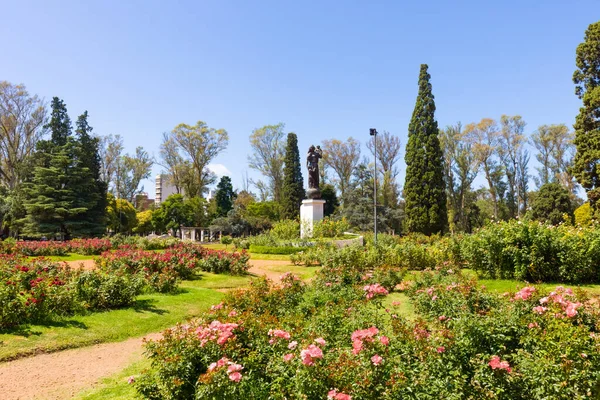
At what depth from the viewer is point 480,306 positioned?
5391mm

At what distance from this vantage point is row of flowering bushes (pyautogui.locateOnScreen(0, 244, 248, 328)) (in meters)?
6.03

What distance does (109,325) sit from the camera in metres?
6.49

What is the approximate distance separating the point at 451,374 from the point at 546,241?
7802 mm

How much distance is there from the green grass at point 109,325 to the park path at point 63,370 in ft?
0.77

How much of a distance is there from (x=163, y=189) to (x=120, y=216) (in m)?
49.6

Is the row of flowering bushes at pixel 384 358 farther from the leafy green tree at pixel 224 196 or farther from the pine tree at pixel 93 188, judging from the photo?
the leafy green tree at pixel 224 196

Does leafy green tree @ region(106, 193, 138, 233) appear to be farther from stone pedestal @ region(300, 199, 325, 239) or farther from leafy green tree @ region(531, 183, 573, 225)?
leafy green tree @ region(531, 183, 573, 225)

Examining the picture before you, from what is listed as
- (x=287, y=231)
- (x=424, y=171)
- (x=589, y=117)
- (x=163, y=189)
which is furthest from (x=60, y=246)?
(x=163, y=189)

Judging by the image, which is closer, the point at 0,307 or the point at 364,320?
the point at 364,320

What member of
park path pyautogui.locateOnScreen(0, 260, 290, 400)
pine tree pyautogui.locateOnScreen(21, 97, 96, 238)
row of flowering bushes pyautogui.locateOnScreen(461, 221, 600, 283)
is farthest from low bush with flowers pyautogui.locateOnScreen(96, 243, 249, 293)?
pine tree pyautogui.locateOnScreen(21, 97, 96, 238)

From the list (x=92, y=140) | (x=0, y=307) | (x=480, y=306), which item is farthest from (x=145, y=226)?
(x=480, y=306)

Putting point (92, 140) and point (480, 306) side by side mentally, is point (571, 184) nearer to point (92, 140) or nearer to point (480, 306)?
point (480, 306)

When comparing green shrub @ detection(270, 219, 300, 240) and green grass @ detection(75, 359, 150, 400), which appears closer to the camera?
green grass @ detection(75, 359, 150, 400)

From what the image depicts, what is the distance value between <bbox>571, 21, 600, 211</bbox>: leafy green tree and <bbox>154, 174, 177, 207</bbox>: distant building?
35917mm
